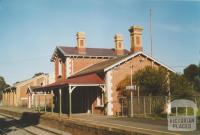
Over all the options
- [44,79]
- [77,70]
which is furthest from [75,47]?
[44,79]

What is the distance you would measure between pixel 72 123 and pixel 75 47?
77.4ft

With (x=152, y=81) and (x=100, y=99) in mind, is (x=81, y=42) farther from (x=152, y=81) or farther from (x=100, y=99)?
(x=152, y=81)

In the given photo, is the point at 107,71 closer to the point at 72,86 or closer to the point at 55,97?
the point at 72,86

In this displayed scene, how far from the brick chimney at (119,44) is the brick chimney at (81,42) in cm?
372

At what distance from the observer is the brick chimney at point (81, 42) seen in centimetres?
3997

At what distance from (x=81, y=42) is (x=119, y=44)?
14.9 ft

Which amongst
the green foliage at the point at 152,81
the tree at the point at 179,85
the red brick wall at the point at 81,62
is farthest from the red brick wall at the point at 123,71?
the red brick wall at the point at 81,62

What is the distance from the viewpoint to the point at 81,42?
40688 millimetres

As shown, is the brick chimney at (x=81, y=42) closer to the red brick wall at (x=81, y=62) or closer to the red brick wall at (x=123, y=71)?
the red brick wall at (x=81, y=62)

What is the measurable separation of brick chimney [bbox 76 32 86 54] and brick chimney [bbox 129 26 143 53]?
23.2 feet

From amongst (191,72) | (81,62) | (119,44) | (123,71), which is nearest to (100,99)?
(123,71)

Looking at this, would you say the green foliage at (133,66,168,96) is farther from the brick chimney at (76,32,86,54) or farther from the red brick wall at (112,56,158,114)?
the brick chimney at (76,32,86,54)

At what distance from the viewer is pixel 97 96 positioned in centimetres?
3234

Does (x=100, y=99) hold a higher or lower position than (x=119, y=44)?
lower
